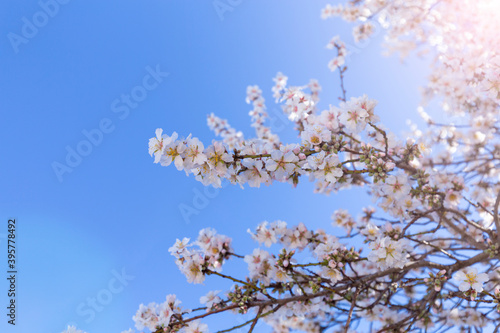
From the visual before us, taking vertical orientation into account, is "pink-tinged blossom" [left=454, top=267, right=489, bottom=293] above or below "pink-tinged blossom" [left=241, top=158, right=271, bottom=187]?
below

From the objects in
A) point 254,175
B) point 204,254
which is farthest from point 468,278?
point 204,254

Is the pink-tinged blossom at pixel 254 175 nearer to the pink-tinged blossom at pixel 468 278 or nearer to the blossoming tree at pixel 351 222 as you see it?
the blossoming tree at pixel 351 222

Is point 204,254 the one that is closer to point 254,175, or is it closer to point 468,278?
point 254,175

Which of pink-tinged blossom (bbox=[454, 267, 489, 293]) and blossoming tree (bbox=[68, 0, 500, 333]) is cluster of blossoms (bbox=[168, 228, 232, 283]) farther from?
pink-tinged blossom (bbox=[454, 267, 489, 293])

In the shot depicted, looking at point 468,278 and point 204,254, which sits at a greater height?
point 204,254

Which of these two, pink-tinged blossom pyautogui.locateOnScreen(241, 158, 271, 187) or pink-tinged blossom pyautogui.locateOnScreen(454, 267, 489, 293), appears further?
pink-tinged blossom pyautogui.locateOnScreen(454, 267, 489, 293)

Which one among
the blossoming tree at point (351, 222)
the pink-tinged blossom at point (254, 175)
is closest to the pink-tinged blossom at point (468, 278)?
the blossoming tree at point (351, 222)

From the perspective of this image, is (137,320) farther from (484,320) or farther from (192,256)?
(484,320)

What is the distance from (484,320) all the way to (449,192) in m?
1.53

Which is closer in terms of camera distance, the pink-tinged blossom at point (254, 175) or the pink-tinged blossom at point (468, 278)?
the pink-tinged blossom at point (254, 175)

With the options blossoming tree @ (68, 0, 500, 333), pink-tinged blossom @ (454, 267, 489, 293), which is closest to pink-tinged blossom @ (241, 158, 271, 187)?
blossoming tree @ (68, 0, 500, 333)

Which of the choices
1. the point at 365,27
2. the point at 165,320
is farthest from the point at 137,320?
the point at 365,27

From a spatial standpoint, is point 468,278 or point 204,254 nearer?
point 468,278

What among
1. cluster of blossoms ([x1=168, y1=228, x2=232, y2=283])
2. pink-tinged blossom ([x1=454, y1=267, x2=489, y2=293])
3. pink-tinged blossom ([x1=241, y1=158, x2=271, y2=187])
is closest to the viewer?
pink-tinged blossom ([x1=241, y1=158, x2=271, y2=187])
